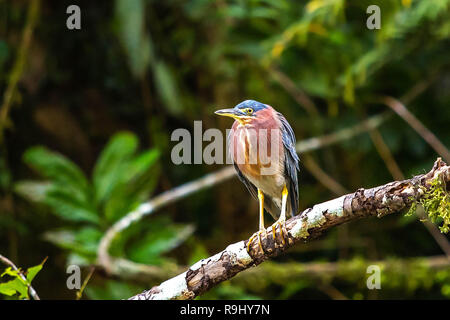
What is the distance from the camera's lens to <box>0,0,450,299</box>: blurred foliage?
4410 millimetres

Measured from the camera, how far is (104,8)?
19.5ft

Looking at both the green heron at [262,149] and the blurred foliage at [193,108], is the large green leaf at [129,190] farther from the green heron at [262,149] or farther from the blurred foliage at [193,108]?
the green heron at [262,149]

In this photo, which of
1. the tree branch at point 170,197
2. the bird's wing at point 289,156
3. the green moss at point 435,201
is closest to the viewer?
the green moss at point 435,201

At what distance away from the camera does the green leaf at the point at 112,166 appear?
4320 millimetres

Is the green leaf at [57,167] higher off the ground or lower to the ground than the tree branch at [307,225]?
higher

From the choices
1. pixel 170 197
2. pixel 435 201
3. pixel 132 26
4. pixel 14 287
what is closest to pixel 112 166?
pixel 170 197

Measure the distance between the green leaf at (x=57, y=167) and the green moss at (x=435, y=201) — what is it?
2.96m

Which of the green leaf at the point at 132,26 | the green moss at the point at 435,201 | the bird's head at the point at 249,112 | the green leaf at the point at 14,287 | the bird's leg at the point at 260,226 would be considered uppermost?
the green leaf at the point at 132,26

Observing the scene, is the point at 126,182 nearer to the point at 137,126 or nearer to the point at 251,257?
the point at 137,126

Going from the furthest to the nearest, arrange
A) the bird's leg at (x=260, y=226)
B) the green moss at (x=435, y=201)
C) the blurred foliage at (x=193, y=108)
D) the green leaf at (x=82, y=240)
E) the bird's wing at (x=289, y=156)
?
the blurred foliage at (x=193, y=108)
the green leaf at (x=82, y=240)
the bird's wing at (x=289, y=156)
the bird's leg at (x=260, y=226)
the green moss at (x=435, y=201)

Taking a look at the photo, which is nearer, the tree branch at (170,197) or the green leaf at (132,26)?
the tree branch at (170,197)

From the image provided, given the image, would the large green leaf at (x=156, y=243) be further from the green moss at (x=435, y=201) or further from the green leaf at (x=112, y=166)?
the green moss at (x=435, y=201)

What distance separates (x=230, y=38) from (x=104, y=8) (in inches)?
62.2

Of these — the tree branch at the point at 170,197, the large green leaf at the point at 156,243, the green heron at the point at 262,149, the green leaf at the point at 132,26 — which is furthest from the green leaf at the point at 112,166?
Answer: the green heron at the point at 262,149
